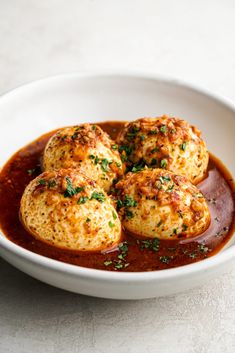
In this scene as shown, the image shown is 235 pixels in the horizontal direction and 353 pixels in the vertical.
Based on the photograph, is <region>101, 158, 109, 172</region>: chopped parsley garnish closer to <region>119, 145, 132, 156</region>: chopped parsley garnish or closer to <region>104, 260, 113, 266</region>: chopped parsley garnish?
<region>119, 145, 132, 156</region>: chopped parsley garnish

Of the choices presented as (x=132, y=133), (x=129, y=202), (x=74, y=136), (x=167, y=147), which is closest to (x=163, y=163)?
(x=167, y=147)

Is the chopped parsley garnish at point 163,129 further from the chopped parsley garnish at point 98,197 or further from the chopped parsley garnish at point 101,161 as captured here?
the chopped parsley garnish at point 98,197

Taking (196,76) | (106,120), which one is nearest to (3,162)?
(106,120)

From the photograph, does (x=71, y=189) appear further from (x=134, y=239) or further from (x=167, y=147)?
(x=167, y=147)

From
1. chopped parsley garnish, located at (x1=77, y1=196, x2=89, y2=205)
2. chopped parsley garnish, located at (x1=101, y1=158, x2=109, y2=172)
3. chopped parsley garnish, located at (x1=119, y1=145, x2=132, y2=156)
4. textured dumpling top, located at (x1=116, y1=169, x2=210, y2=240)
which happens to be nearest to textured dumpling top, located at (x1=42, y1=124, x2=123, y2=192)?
chopped parsley garnish, located at (x1=101, y1=158, x2=109, y2=172)

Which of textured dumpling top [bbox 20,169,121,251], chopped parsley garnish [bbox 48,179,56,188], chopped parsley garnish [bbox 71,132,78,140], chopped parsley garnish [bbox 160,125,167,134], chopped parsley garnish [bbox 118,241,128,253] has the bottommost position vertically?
chopped parsley garnish [bbox 118,241,128,253]

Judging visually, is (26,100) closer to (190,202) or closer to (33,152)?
(33,152)
